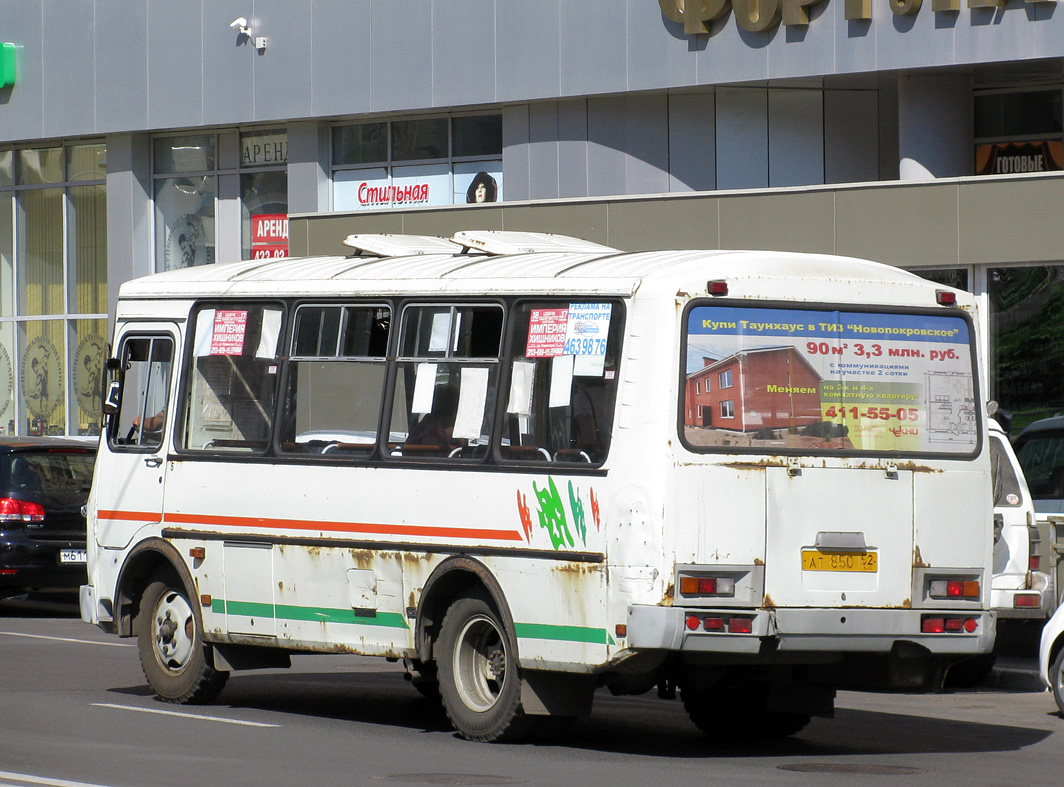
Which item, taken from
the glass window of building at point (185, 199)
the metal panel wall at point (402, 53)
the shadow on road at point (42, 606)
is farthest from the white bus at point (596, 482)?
the glass window of building at point (185, 199)

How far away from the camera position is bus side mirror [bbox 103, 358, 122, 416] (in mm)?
12273

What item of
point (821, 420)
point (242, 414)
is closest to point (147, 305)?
point (242, 414)

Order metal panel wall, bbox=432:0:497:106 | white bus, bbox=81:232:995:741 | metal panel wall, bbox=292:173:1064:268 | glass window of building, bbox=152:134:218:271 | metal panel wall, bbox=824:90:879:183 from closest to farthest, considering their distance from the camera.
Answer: white bus, bbox=81:232:995:741
metal panel wall, bbox=292:173:1064:268
metal panel wall, bbox=824:90:879:183
metal panel wall, bbox=432:0:497:106
glass window of building, bbox=152:134:218:271

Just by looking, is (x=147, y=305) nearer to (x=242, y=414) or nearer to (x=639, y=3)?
(x=242, y=414)

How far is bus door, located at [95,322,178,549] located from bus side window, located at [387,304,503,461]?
Result: 2.07 metres

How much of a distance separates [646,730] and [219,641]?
105 inches

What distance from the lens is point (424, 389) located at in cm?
1059

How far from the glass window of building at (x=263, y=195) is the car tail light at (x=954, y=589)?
19.4 m

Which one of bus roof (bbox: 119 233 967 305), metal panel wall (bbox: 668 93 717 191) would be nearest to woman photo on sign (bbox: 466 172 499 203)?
metal panel wall (bbox: 668 93 717 191)

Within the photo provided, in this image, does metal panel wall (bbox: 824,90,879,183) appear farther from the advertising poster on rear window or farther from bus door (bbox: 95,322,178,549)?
the advertising poster on rear window

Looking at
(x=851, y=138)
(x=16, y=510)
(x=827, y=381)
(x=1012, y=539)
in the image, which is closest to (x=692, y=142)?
(x=851, y=138)

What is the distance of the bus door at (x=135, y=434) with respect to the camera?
473 inches

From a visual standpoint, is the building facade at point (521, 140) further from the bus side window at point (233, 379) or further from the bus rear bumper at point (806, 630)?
the bus rear bumper at point (806, 630)

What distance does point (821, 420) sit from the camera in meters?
9.70
